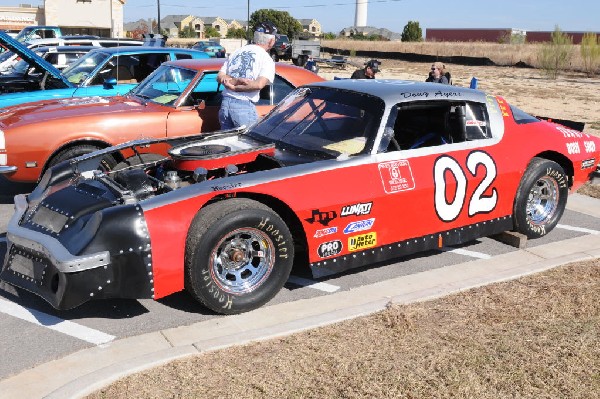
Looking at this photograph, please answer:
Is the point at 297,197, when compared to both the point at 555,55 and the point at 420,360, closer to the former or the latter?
the point at 420,360

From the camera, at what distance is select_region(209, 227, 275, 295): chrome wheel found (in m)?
4.36

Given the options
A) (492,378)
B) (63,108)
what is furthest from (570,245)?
(63,108)

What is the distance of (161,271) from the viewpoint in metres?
4.07

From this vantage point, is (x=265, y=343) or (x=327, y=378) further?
(x=265, y=343)

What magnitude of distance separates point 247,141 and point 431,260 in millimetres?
1940

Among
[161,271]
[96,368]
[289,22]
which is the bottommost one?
[96,368]

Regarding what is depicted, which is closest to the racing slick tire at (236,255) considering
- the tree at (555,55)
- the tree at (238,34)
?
the tree at (555,55)

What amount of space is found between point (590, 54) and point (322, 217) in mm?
38070

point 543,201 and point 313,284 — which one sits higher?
point 543,201

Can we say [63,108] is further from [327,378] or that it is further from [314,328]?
[327,378]

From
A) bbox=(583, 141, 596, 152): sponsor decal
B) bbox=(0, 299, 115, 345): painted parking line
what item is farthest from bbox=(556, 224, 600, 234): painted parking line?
bbox=(0, 299, 115, 345): painted parking line

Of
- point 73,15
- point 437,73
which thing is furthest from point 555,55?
point 73,15

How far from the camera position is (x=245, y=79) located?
6809 mm

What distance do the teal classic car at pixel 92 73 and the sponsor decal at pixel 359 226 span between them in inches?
208
